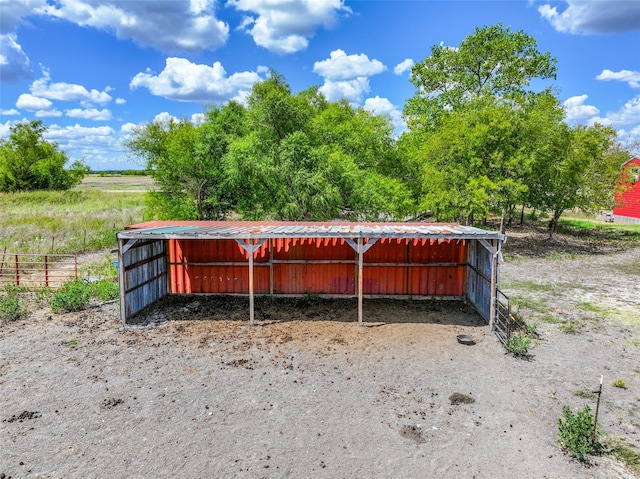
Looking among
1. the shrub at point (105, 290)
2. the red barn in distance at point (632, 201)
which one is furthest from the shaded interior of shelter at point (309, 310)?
the red barn in distance at point (632, 201)

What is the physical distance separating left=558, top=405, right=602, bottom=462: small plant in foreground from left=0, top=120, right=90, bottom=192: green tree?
54.2 m

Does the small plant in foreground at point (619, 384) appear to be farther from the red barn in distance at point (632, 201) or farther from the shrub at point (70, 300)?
the red barn in distance at point (632, 201)

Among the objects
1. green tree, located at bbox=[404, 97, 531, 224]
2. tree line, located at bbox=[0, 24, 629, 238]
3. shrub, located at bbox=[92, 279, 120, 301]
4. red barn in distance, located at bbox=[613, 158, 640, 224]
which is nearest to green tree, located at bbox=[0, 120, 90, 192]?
tree line, located at bbox=[0, 24, 629, 238]

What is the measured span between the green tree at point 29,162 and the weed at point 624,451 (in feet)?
179

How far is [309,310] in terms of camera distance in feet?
43.6

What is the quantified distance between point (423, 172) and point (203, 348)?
19544 mm

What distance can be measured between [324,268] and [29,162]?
47216 millimetres

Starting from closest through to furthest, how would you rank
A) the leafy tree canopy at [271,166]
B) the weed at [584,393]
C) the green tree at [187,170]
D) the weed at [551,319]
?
the weed at [584,393] → the weed at [551,319] → the leafy tree canopy at [271,166] → the green tree at [187,170]

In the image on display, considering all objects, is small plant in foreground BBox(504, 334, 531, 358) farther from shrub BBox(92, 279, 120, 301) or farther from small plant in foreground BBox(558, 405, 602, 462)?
shrub BBox(92, 279, 120, 301)

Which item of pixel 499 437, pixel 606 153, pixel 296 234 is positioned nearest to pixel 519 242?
pixel 606 153

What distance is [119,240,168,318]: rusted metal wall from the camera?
1191 cm

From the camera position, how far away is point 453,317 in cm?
1269

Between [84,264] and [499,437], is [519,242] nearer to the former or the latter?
[499,437]

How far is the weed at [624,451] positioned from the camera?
5.99 m
